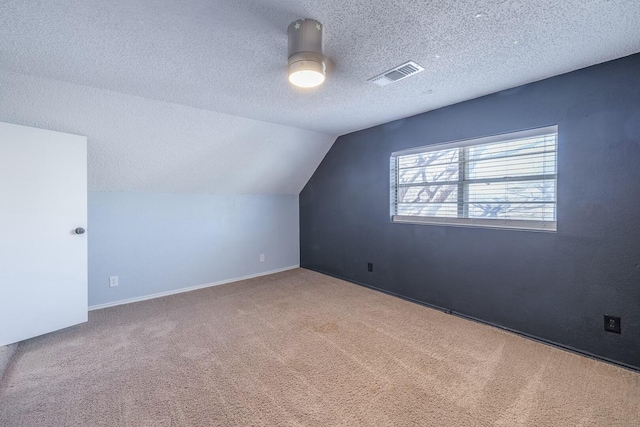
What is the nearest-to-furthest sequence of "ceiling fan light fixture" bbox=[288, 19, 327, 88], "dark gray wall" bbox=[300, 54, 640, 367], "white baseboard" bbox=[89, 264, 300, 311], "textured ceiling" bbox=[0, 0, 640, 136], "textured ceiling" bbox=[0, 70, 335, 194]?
"textured ceiling" bbox=[0, 0, 640, 136], "ceiling fan light fixture" bbox=[288, 19, 327, 88], "dark gray wall" bbox=[300, 54, 640, 367], "textured ceiling" bbox=[0, 70, 335, 194], "white baseboard" bbox=[89, 264, 300, 311]

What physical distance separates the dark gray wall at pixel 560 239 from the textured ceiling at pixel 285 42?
254mm

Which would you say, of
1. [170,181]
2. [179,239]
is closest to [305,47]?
[170,181]

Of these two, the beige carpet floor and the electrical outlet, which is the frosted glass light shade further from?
the electrical outlet

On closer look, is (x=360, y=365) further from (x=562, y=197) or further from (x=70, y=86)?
(x=70, y=86)

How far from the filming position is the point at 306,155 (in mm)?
4332

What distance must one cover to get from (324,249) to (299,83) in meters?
3.20

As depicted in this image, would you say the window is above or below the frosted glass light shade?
below

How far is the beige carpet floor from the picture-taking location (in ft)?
5.19

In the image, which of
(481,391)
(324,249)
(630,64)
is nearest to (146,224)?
(324,249)

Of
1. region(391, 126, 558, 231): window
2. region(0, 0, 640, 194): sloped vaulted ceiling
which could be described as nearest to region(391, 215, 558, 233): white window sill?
region(391, 126, 558, 231): window

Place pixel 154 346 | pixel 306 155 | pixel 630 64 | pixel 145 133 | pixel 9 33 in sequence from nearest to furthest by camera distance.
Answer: pixel 9 33 < pixel 630 64 < pixel 154 346 < pixel 145 133 < pixel 306 155

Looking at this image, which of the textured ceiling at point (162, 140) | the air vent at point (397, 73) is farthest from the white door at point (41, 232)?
the air vent at point (397, 73)

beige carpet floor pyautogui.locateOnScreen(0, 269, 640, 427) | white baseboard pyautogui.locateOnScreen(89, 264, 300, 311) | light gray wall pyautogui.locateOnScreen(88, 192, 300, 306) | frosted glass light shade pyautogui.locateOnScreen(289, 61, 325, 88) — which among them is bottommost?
→ beige carpet floor pyautogui.locateOnScreen(0, 269, 640, 427)

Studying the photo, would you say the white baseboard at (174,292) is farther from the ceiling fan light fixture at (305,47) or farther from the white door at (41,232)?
the ceiling fan light fixture at (305,47)
